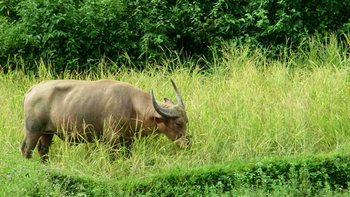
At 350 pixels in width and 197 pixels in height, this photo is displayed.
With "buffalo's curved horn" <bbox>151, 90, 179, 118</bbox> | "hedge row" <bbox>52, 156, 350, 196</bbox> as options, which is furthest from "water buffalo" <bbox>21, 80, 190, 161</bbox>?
"hedge row" <bbox>52, 156, 350, 196</bbox>

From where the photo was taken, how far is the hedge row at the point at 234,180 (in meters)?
7.89

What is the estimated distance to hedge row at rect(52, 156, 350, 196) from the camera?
7.89 meters

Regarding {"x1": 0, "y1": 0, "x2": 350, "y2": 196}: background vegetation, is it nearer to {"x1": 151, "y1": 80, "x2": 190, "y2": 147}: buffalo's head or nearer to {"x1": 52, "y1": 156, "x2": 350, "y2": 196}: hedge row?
{"x1": 52, "y1": 156, "x2": 350, "y2": 196}: hedge row

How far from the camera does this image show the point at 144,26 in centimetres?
1307

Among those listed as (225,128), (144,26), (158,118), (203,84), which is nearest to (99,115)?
(158,118)

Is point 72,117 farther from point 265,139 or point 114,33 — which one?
point 114,33

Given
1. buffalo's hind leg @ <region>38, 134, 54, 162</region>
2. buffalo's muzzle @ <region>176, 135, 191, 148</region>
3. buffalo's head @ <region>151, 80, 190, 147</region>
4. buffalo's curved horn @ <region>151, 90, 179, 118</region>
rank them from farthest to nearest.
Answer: buffalo's hind leg @ <region>38, 134, 54, 162</region>, buffalo's muzzle @ <region>176, 135, 191, 148</region>, buffalo's head @ <region>151, 80, 190, 147</region>, buffalo's curved horn @ <region>151, 90, 179, 118</region>

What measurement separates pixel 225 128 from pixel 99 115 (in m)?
1.75

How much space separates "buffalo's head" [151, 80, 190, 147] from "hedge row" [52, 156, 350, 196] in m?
0.67

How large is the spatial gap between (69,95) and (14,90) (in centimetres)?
313

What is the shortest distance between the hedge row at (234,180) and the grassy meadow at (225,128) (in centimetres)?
15

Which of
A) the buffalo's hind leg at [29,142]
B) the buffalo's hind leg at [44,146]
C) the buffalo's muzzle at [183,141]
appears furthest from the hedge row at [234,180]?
the buffalo's hind leg at [44,146]

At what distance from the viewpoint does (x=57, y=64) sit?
12828 millimetres

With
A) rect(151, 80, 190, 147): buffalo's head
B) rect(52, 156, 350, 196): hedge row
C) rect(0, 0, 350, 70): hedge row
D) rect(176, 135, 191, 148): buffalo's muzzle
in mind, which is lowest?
rect(52, 156, 350, 196): hedge row
